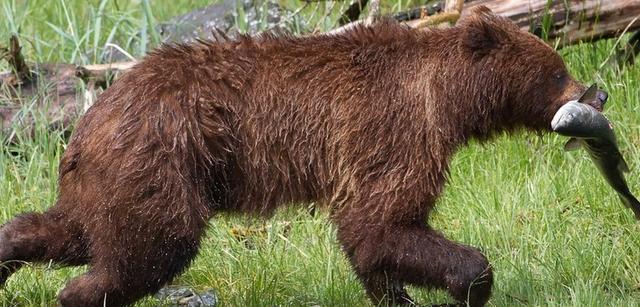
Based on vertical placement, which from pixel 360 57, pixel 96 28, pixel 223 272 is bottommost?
pixel 223 272

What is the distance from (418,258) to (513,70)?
3.68ft

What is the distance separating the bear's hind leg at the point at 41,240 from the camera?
6.00 metres

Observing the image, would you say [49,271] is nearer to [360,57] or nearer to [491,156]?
[360,57]

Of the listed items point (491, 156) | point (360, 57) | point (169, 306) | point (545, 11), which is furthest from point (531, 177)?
point (169, 306)

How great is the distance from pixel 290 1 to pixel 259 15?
196cm

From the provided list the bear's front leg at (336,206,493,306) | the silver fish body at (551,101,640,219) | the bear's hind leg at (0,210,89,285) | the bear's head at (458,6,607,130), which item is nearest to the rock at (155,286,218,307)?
the bear's hind leg at (0,210,89,285)

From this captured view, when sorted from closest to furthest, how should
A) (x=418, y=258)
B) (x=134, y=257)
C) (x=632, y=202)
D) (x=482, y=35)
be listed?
(x=134, y=257) → (x=418, y=258) → (x=482, y=35) → (x=632, y=202)

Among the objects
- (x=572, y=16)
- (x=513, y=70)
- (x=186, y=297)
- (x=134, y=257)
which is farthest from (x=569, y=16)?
(x=134, y=257)

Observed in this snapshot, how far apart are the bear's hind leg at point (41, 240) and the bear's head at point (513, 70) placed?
216cm

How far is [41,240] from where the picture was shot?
6.01 m

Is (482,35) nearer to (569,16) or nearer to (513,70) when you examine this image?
(513,70)

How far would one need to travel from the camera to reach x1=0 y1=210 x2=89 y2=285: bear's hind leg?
600 cm

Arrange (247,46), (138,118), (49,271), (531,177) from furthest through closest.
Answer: (531,177), (49,271), (247,46), (138,118)

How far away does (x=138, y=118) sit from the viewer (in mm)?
5637
